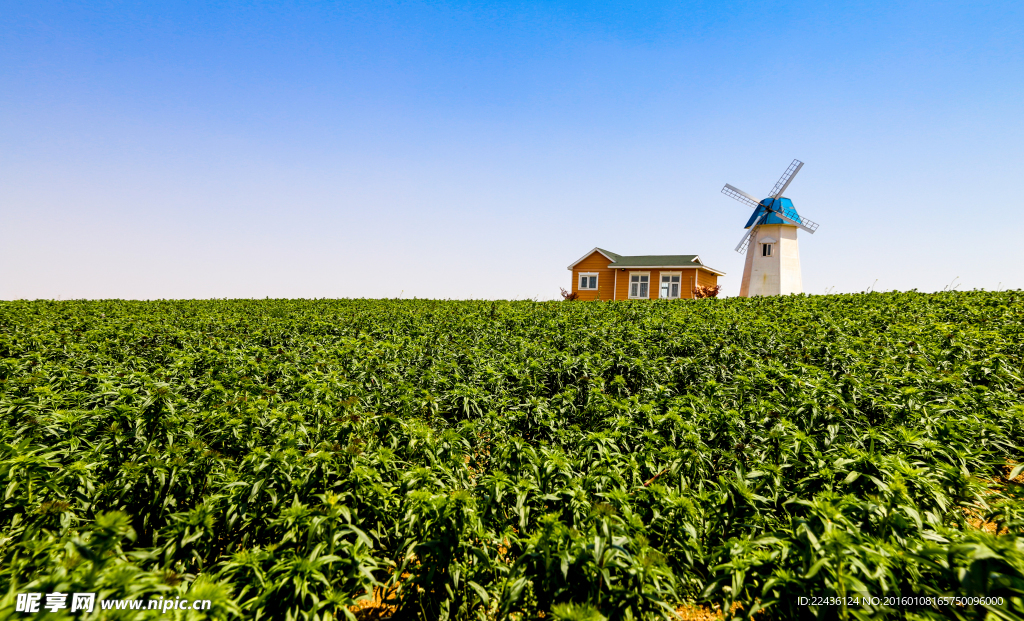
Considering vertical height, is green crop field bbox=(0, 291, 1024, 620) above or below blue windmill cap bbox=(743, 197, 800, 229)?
below

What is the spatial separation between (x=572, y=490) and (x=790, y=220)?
1414 inches

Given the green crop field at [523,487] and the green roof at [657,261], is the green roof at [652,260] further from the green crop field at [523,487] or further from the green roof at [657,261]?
the green crop field at [523,487]

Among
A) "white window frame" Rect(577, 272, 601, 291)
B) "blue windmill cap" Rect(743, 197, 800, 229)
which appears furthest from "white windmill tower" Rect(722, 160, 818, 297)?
"white window frame" Rect(577, 272, 601, 291)

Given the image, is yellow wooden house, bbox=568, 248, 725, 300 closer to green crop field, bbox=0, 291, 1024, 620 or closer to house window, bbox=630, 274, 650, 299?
house window, bbox=630, 274, 650, 299

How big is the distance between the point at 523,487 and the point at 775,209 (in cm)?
3643

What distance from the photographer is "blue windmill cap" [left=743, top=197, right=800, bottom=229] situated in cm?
3334

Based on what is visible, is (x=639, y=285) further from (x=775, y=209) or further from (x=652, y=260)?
(x=775, y=209)

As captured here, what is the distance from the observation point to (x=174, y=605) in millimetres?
2170

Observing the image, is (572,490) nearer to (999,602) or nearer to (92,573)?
(999,602)

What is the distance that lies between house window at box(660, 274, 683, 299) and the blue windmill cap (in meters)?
6.43

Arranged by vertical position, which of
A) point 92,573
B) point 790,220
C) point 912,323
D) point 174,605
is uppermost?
point 790,220

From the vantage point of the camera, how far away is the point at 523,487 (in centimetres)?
329

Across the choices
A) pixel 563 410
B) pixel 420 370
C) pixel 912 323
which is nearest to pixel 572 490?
pixel 563 410

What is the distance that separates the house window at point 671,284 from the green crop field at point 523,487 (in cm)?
2940
